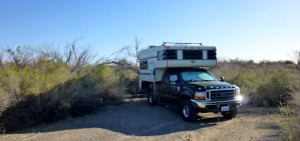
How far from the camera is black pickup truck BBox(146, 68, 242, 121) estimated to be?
40.2ft

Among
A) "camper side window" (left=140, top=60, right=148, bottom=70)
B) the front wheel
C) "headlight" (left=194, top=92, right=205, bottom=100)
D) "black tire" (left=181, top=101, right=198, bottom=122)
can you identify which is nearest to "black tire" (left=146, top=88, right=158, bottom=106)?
the front wheel

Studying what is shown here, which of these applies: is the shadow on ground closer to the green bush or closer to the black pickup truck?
the black pickup truck

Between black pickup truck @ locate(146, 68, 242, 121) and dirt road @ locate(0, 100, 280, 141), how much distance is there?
48cm

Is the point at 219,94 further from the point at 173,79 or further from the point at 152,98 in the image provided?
the point at 152,98

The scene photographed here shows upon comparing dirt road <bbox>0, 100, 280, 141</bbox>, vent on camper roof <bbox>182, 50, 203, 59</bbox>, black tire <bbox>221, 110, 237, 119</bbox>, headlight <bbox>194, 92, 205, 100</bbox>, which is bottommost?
dirt road <bbox>0, 100, 280, 141</bbox>

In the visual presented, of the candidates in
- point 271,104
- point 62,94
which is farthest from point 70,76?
point 271,104

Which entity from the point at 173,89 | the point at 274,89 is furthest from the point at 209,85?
the point at 274,89

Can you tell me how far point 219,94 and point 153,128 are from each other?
2.67m

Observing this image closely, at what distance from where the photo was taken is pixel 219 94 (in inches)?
491

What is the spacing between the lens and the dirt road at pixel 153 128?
10.3 meters

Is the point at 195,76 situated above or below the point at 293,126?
above

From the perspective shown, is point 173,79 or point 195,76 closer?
point 195,76

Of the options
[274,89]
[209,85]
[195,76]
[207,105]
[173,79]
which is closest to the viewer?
[207,105]

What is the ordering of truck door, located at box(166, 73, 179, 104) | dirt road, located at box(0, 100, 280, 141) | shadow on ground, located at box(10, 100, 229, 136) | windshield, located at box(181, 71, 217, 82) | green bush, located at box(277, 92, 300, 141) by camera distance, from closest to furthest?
green bush, located at box(277, 92, 300, 141) → dirt road, located at box(0, 100, 280, 141) → shadow on ground, located at box(10, 100, 229, 136) → truck door, located at box(166, 73, 179, 104) → windshield, located at box(181, 71, 217, 82)
